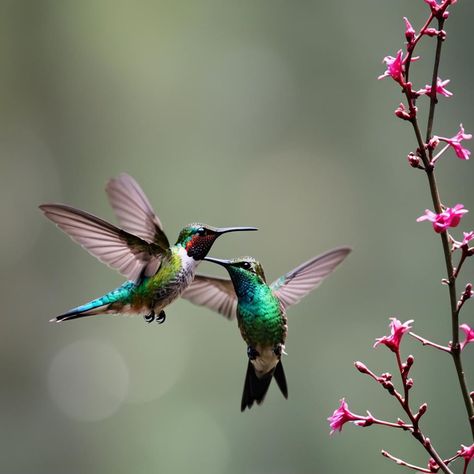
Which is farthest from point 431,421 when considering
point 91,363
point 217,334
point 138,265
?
point 138,265

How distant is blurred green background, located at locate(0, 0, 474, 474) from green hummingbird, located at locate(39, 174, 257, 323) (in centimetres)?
348

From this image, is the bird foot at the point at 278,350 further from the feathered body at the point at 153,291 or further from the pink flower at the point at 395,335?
the pink flower at the point at 395,335

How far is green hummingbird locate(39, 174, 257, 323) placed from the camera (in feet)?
5.62

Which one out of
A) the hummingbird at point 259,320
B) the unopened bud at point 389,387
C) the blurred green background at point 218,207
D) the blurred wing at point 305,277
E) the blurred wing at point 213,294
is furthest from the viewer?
the blurred green background at point 218,207

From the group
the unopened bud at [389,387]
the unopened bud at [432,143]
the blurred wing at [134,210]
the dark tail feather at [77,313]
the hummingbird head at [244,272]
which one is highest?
the unopened bud at [432,143]

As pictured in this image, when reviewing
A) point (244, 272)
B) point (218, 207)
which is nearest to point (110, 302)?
point (244, 272)

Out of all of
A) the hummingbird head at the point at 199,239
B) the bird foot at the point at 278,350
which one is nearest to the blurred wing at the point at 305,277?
the bird foot at the point at 278,350

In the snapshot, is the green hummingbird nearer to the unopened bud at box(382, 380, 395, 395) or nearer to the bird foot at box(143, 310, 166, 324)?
the bird foot at box(143, 310, 166, 324)

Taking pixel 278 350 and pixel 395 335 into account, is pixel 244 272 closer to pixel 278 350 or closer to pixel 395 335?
pixel 278 350

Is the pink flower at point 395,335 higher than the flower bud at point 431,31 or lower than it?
lower

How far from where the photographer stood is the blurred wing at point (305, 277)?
2.04m

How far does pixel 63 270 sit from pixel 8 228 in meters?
0.55

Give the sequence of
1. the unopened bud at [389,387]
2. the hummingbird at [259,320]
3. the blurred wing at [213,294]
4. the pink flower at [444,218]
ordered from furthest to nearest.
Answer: the blurred wing at [213,294] → the hummingbird at [259,320] → the unopened bud at [389,387] → the pink flower at [444,218]

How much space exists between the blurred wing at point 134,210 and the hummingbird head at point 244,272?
0.18 meters
